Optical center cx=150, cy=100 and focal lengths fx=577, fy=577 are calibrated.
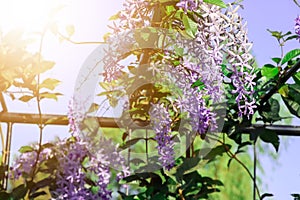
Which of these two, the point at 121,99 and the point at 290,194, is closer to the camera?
the point at 121,99

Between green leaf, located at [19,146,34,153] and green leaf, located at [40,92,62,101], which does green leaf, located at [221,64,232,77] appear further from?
green leaf, located at [19,146,34,153]

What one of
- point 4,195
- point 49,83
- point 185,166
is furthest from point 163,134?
point 4,195

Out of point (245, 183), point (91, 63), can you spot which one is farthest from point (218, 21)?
point (245, 183)

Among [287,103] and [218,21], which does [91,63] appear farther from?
[287,103]

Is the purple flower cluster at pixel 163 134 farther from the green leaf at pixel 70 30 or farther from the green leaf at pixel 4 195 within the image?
the green leaf at pixel 4 195

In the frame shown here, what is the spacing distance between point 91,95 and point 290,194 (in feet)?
2.32

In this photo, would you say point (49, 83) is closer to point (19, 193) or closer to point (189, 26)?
point (19, 193)

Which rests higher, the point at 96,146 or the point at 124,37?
the point at 124,37

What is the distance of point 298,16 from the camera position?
1504 mm

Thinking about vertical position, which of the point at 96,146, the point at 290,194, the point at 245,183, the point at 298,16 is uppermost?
the point at 298,16

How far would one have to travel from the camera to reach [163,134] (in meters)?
1.49

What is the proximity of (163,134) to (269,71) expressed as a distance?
0.39 metres

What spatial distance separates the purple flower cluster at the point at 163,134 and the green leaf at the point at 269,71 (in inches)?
12.7

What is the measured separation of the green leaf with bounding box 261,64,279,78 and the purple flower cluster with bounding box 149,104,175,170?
1.06 ft
